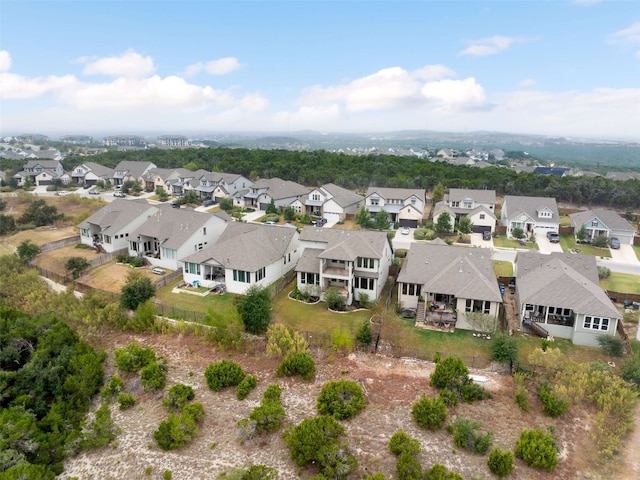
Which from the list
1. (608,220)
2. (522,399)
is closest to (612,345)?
(522,399)

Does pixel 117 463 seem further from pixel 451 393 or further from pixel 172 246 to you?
pixel 172 246

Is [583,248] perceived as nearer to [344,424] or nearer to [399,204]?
[399,204]

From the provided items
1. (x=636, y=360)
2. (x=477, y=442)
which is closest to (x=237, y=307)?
(x=477, y=442)

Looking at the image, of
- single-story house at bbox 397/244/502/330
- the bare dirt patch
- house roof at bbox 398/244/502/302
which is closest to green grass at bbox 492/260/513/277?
house roof at bbox 398/244/502/302

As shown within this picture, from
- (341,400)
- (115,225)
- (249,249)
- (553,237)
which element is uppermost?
(115,225)

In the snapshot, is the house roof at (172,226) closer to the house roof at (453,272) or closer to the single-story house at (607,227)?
the house roof at (453,272)
